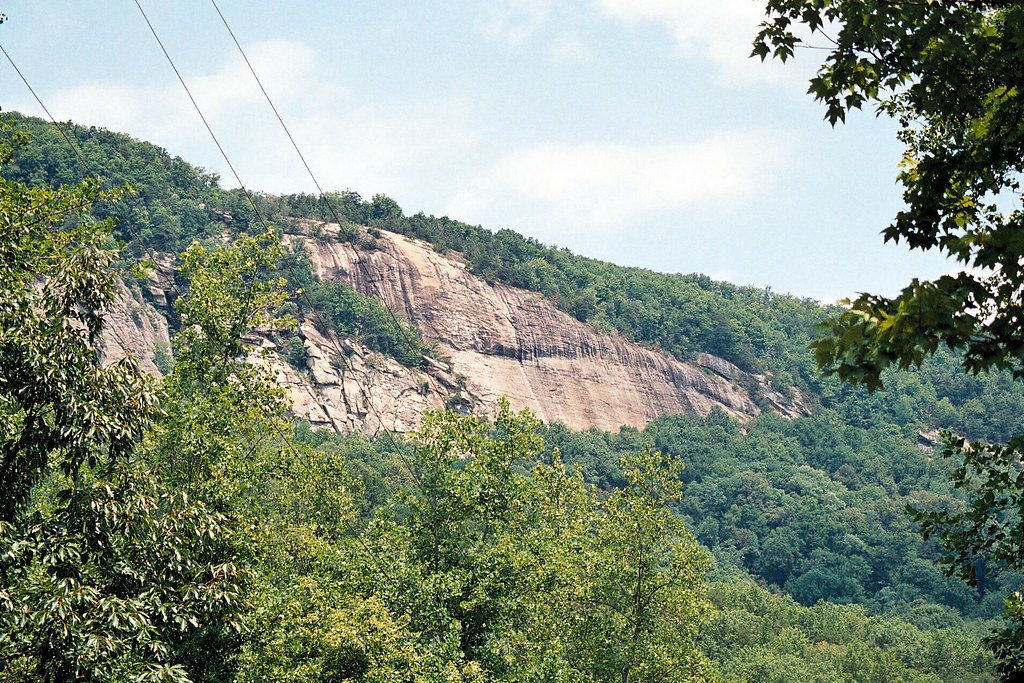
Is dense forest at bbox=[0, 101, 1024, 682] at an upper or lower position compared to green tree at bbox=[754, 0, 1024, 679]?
lower

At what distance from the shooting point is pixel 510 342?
145m

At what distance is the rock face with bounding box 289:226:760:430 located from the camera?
140500 millimetres

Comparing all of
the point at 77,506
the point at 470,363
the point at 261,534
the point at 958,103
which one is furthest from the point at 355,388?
the point at 958,103

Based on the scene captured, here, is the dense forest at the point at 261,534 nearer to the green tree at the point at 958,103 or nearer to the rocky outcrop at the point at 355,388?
the green tree at the point at 958,103

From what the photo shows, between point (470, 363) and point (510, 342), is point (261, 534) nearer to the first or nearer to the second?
point (470, 363)

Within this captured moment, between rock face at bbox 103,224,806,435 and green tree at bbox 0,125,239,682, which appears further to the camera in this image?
rock face at bbox 103,224,806,435

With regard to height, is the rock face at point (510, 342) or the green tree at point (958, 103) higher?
the rock face at point (510, 342)

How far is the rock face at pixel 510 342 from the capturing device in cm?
14050

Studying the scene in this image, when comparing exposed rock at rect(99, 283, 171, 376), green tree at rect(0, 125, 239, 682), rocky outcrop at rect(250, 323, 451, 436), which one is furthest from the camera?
rocky outcrop at rect(250, 323, 451, 436)

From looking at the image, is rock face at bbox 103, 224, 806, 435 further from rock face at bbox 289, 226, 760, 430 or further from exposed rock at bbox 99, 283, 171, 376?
exposed rock at bbox 99, 283, 171, 376

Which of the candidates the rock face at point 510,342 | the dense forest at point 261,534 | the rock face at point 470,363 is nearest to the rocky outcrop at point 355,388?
the rock face at point 470,363

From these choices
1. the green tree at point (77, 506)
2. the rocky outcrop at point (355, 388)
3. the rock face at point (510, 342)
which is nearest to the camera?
the green tree at point (77, 506)

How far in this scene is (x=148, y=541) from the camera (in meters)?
11.1

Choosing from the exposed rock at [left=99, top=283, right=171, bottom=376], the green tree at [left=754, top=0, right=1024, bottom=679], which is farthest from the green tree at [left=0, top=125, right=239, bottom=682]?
the exposed rock at [left=99, top=283, right=171, bottom=376]
